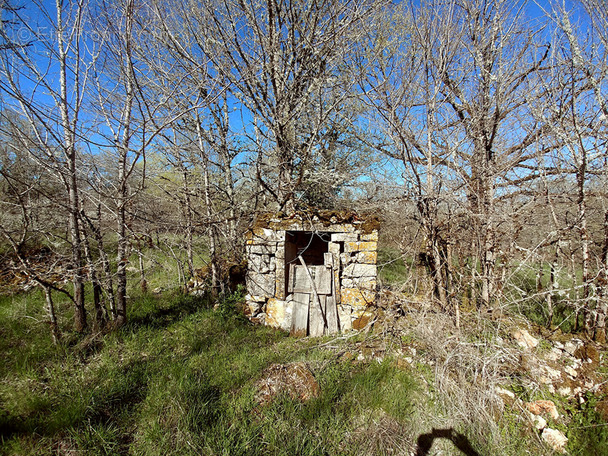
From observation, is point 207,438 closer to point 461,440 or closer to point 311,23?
point 461,440

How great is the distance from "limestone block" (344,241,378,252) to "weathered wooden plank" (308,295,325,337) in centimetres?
108

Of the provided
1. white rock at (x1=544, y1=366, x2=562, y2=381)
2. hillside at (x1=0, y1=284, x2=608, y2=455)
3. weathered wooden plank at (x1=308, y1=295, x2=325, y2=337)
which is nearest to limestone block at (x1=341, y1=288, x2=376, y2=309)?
weathered wooden plank at (x1=308, y1=295, x2=325, y2=337)

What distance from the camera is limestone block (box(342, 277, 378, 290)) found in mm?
4520

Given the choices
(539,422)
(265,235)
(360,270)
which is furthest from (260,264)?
(539,422)

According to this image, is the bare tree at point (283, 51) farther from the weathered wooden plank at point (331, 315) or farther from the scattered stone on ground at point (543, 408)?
the scattered stone on ground at point (543, 408)

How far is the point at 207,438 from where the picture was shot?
226cm

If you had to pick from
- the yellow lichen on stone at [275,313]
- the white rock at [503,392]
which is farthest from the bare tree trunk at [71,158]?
the white rock at [503,392]

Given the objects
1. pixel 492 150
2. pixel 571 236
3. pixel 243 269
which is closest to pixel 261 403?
pixel 243 269

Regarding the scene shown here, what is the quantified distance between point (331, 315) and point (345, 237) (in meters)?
1.37

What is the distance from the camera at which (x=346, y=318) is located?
4609 millimetres

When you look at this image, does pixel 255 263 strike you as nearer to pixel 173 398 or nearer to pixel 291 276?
pixel 291 276

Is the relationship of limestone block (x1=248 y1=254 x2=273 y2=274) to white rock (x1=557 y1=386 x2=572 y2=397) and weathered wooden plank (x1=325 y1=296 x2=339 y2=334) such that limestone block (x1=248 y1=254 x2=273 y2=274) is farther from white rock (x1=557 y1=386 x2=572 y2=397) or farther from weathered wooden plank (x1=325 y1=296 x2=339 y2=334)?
white rock (x1=557 y1=386 x2=572 y2=397)

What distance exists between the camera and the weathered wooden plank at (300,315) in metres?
4.56

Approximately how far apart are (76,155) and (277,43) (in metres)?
4.17
